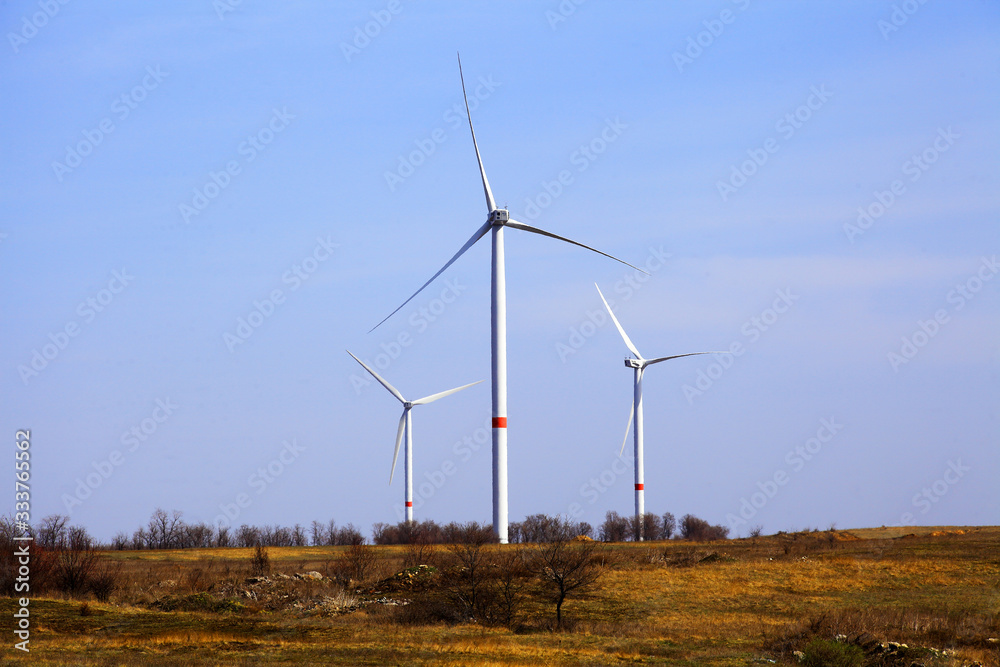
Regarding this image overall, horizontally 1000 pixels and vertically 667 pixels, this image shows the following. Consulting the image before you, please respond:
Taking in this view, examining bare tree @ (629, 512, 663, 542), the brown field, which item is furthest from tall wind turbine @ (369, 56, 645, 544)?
bare tree @ (629, 512, 663, 542)

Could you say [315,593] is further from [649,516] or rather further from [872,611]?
[649,516]

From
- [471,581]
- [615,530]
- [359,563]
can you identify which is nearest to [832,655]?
[471,581]

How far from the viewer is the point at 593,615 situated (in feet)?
132

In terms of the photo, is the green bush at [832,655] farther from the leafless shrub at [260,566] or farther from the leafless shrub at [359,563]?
the leafless shrub at [260,566]

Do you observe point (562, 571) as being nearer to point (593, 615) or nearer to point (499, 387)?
point (593, 615)

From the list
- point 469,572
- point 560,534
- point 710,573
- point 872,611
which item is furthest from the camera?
point 560,534

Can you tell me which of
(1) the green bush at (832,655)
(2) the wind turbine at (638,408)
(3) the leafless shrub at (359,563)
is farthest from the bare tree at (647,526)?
(1) the green bush at (832,655)

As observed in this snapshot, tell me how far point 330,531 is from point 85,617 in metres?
59.0

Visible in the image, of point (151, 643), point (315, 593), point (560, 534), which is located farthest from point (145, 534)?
point (151, 643)

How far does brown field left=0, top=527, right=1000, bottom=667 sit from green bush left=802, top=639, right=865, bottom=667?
0.88 metres

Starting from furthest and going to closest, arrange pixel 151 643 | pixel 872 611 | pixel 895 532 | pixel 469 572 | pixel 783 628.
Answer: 1. pixel 895 532
2. pixel 469 572
3. pixel 872 611
4. pixel 783 628
5. pixel 151 643

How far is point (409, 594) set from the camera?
145 ft

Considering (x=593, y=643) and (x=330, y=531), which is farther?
(x=330, y=531)

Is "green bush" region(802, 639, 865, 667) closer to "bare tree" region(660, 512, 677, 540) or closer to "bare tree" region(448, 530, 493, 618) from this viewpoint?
"bare tree" region(448, 530, 493, 618)
